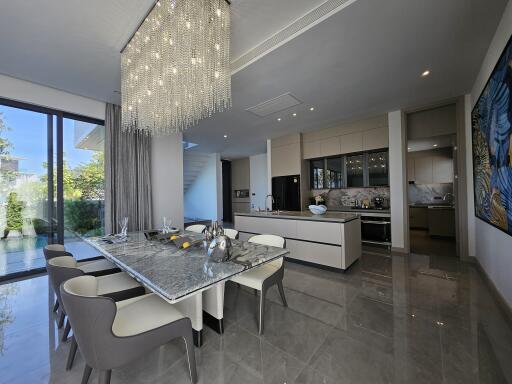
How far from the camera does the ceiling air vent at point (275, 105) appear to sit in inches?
138

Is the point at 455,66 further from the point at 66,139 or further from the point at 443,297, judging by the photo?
the point at 66,139

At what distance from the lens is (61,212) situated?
344cm

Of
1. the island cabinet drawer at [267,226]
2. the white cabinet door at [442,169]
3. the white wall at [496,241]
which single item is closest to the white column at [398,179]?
the white wall at [496,241]

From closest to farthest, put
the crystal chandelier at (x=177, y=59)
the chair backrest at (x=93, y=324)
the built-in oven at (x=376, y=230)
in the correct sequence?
the chair backrest at (x=93, y=324)
the crystal chandelier at (x=177, y=59)
the built-in oven at (x=376, y=230)

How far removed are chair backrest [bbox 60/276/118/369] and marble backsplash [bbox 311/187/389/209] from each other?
517 cm

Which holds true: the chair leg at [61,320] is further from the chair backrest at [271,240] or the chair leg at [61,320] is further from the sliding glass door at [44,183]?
the sliding glass door at [44,183]

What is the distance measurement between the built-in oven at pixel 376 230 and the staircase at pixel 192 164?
5.95 meters

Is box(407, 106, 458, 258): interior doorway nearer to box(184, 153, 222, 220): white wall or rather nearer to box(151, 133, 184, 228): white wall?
box(151, 133, 184, 228): white wall

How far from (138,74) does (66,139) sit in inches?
90.0

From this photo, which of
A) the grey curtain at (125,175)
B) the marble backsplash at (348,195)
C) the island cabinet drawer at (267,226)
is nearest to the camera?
the island cabinet drawer at (267,226)

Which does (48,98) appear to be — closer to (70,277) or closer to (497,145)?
(70,277)

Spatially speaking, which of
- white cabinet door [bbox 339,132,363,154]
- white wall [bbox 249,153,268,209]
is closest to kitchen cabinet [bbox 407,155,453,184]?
white cabinet door [bbox 339,132,363,154]

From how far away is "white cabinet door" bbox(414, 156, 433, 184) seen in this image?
19.4ft

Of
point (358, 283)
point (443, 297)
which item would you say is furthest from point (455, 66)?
point (358, 283)
